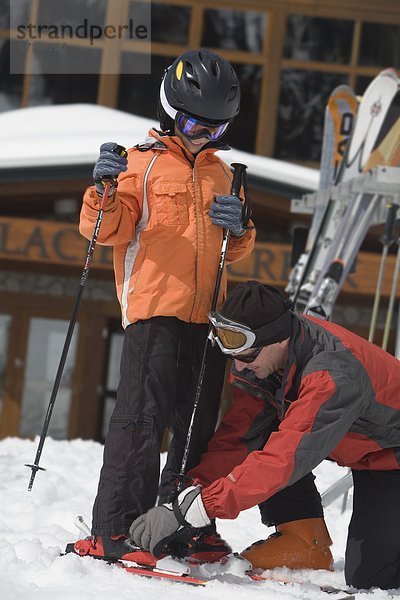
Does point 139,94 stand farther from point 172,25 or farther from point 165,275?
point 165,275

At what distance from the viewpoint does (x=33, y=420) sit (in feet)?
38.3

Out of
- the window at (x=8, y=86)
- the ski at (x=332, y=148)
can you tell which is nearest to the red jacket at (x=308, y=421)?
the ski at (x=332, y=148)

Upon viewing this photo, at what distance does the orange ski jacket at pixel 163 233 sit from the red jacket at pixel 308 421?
40cm

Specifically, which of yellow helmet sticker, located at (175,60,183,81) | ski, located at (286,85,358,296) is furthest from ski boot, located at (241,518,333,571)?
ski, located at (286,85,358,296)

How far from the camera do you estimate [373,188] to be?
5488 millimetres

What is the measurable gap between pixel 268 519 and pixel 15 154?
742cm

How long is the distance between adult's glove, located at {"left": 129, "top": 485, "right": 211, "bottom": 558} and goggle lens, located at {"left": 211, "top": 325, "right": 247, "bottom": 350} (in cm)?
47

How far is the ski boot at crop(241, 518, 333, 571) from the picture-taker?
3514 mm

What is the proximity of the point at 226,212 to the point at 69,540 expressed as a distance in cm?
146

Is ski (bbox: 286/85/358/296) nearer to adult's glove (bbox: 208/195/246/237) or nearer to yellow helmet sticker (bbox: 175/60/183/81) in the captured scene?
adult's glove (bbox: 208/195/246/237)

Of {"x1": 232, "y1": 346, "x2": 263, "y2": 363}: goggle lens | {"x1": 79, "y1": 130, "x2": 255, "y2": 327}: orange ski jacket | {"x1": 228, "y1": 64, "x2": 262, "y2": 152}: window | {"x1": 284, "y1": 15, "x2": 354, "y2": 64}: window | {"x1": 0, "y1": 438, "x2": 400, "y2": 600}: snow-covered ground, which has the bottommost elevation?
{"x1": 0, "y1": 438, "x2": 400, "y2": 600}: snow-covered ground

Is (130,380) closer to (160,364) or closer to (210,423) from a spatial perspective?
(160,364)

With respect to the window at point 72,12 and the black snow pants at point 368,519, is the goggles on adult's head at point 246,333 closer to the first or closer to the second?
the black snow pants at point 368,519

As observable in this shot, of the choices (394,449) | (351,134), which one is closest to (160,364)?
(394,449)
